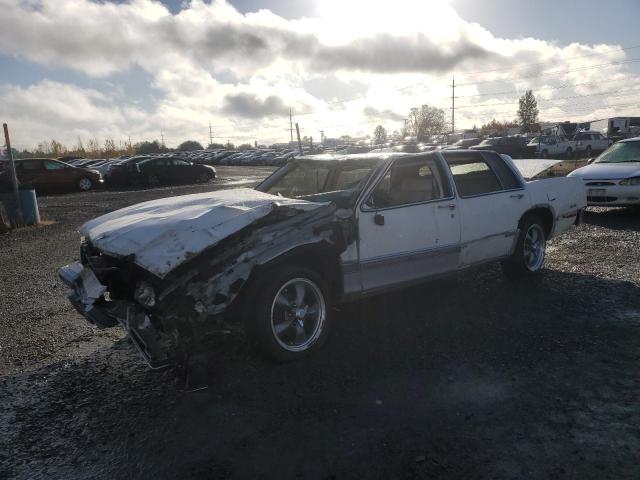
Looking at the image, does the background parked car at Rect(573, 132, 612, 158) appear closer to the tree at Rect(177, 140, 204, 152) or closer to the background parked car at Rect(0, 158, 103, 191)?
the background parked car at Rect(0, 158, 103, 191)

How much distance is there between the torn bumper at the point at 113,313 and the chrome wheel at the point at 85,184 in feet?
63.7

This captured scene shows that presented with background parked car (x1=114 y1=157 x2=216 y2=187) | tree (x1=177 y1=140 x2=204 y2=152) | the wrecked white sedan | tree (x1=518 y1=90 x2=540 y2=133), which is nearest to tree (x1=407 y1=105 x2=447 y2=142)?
tree (x1=518 y1=90 x2=540 y2=133)

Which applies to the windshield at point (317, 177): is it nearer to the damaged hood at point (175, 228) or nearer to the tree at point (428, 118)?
the damaged hood at point (175, 228)

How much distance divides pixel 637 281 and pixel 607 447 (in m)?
3.70

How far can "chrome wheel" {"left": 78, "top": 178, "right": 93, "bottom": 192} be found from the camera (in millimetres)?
21953

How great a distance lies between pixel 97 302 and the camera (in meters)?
3.75

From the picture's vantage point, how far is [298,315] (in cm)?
395

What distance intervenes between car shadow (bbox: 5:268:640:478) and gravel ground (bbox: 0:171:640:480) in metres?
0.01

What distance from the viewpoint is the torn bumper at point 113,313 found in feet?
10.6

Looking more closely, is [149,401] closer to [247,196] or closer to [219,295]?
[219,295]

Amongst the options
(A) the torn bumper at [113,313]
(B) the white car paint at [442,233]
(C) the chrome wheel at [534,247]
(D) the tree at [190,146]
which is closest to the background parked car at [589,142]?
(B) the white car paint at [442,233]

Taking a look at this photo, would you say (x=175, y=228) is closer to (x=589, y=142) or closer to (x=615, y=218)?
(x=615, y=218)

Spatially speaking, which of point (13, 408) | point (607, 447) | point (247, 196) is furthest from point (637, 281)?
point (13, 408)

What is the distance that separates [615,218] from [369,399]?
8620 millimetres
